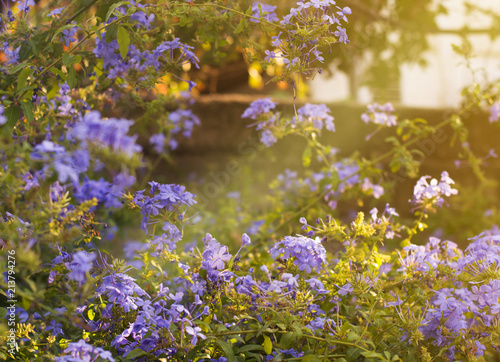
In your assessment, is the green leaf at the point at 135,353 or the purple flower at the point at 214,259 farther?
the purple flower at the point at 214,259

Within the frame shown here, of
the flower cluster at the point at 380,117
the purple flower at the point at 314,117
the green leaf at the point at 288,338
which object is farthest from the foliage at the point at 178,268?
the flower cluster at the point at 380,117

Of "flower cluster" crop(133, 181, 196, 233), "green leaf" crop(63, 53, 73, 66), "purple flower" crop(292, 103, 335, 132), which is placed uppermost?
"green leaf" crop(63, 53, 73, 66)

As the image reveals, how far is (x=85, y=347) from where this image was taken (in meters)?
1.13

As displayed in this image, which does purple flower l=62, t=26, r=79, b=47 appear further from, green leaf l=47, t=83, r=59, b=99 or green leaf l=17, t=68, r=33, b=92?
green leaf l=17, t=68, r=33, b=92

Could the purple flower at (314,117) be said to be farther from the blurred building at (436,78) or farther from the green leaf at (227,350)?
the blurred building at (436,78)

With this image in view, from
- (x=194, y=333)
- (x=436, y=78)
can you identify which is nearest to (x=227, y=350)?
(x=194, y=333)

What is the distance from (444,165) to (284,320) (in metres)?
5.41

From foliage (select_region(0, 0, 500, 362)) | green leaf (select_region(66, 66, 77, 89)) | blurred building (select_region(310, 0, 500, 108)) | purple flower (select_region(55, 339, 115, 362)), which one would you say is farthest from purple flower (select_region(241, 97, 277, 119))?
blurred building (select_region(310, 0, 500, 108))

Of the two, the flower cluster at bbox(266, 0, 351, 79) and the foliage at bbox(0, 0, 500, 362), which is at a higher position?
the flower cluster at bbox(266, 0, 351, 79)

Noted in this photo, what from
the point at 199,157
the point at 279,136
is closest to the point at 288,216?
the point at 279,136

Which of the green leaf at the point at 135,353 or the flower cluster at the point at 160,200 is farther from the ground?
the flower cluster at the point at 160,200

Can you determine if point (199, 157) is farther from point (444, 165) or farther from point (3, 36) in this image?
point (3, 36)

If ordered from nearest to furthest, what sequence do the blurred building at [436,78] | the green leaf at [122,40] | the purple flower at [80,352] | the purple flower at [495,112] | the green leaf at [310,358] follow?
the purple flower at [80,352] < the green leaf at [310,358] < the green leaf at [122,40] < the purple flower at [495,112] < the blurred building at [436,78]

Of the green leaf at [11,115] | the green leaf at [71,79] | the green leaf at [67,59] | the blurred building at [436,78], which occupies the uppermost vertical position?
the green leaf at [67,59]
